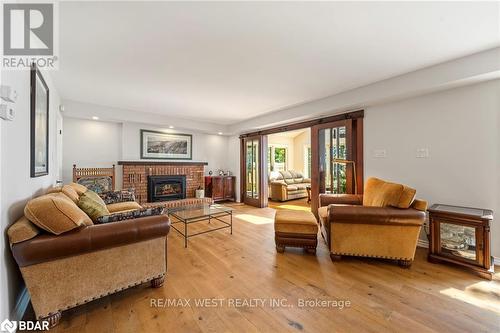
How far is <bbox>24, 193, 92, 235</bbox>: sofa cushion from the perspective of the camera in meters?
1.40

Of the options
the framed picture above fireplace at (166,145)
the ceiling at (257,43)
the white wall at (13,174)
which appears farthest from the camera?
the framed picture above fireplace at (166,145)

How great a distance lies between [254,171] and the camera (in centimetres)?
608

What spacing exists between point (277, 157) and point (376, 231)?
6.32 m

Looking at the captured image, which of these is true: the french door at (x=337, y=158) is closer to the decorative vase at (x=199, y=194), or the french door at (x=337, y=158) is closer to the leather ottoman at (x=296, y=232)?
the leather ottoman at (x=296, y=232)

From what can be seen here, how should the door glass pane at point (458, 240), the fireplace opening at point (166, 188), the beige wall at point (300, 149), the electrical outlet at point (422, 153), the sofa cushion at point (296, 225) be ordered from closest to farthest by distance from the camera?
the door glass pane at point (458, 240), the sofa cushion at point (296, 225), the electrical outlet at point (422, 153), the fireplace opening at point (166, 188), the beige wall at point (300, 149)

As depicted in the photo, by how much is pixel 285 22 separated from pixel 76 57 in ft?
7.94

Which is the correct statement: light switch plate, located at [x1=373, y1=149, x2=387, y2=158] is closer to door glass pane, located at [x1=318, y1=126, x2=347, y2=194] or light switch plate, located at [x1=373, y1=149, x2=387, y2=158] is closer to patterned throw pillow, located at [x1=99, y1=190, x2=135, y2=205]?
door glass pane, located at [x1=318, y1=126, x2=347, y2=194]

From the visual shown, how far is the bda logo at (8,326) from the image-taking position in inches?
48.2

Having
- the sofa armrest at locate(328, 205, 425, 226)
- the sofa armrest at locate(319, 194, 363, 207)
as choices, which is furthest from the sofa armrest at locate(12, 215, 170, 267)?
the sofa armrest at locate(319, 194, 363, 207)

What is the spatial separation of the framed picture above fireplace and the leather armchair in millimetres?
4674

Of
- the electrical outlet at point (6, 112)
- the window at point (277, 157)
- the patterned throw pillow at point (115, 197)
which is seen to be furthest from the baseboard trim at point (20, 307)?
the window at point (277, 157)

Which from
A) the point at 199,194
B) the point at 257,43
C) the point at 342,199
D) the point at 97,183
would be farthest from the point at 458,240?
the point at 97,183

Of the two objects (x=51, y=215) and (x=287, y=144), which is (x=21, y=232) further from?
(x=287, y=144)

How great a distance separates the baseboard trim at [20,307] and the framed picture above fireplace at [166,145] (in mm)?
3860
